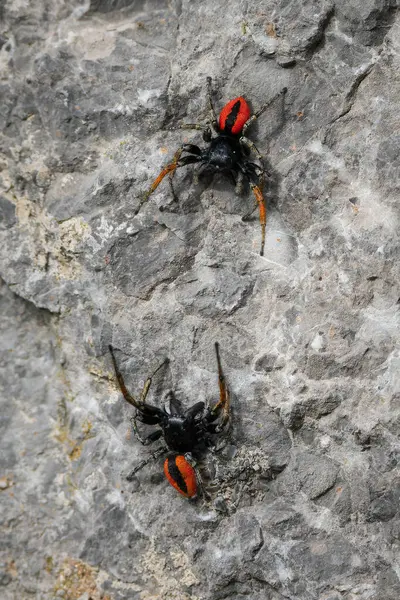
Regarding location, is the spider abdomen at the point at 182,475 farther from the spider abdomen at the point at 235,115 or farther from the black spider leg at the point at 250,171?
the spider abdomen at the point at 235,115

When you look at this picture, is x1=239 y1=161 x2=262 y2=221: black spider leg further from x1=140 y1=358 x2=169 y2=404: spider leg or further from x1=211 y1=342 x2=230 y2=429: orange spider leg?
x1=140 y1=358 x2=169 y2=404: spider leg

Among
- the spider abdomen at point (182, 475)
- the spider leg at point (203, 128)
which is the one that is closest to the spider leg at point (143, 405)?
the spider abdomen at point (182, 475)

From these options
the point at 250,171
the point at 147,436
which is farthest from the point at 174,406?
the point at 250,171

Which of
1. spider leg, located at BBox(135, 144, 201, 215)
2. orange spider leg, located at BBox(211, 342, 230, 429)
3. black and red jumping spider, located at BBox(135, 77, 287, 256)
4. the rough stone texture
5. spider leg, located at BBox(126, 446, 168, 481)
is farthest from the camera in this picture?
spider leg, located at BBox(126, 446, 168, 481)

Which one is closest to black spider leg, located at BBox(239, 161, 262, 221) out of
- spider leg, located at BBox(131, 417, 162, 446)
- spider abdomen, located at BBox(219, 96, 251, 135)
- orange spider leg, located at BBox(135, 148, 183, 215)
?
spider abdomen, located at BBox(219, 96, 251, 135)

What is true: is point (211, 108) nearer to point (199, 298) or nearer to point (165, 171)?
point (165, 171)

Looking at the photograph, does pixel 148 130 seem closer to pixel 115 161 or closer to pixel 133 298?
pixel 115 161
